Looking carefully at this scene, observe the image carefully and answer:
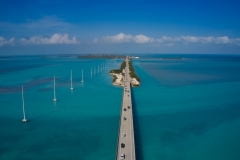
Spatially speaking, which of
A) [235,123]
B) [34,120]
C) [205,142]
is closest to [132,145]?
[205,142]

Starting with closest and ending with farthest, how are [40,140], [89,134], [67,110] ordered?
1. [40,140]
2. [89,134]
3. [67,110]

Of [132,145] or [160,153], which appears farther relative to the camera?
[160,153]

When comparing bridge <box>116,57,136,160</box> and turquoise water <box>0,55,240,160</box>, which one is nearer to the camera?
bridge <box>116,57,136,160</box>

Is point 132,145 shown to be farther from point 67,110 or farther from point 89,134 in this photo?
point 67,110

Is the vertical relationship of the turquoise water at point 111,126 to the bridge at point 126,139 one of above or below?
below

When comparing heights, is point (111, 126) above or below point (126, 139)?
below

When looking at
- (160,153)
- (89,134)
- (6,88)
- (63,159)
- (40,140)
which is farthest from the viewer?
(6,88)

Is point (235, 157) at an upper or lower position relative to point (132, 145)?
lower

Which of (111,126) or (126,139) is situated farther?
(111,126)

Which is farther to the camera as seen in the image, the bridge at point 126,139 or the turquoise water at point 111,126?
the turquoise water at point 111,126

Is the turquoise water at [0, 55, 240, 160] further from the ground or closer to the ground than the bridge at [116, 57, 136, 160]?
closer to the ground

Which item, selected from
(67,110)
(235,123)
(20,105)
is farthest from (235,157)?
(20,105)
